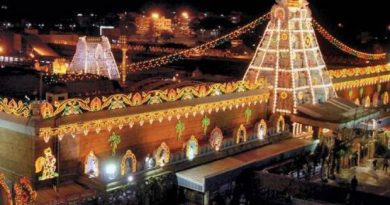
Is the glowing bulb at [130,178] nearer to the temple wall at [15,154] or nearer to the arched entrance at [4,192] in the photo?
the temple wall at [15,154]

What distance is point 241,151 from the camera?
2225 centimetres

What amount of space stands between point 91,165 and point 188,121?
5288 millimetres

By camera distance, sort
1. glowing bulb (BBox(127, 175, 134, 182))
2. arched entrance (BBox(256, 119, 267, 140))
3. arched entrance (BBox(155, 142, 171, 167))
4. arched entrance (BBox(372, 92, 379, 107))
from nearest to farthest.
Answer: glowing bulb (BBox(127, 175, 134, 182))
arched entrance (BBox(155, 142, 171, 167))
arched entrance (BBox(256, 119, 267, 140))
arched entrance (BBox(372, 92, 379, 107))

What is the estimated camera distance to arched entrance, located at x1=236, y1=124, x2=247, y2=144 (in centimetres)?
2247

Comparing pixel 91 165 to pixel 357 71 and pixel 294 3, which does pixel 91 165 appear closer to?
pixel 294 3

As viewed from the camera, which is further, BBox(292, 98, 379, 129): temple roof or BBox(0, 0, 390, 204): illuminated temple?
BBox(292, 98, 379, 129): temple roof

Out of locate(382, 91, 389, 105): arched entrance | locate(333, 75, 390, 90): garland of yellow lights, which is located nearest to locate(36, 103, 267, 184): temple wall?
locate(333, 75, 390, 90): garland of yellow lights

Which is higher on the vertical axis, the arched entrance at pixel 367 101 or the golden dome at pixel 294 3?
the golden dome at pixel 294 3

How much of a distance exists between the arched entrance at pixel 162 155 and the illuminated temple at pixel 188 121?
42 millimetres

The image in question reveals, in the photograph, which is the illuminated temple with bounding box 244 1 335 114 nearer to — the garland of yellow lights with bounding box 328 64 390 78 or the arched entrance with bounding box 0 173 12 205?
the garland of yellow lights with bounding box 328 64 390 78

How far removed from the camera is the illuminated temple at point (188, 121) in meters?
16.5

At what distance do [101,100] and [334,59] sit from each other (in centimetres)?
3592

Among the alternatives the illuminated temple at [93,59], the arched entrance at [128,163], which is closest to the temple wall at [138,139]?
the arched entrance at [128,163]

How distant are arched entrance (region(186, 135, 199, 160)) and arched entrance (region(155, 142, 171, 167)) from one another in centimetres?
111
